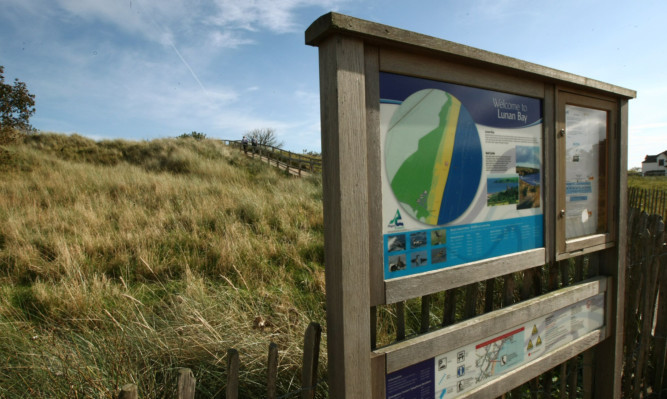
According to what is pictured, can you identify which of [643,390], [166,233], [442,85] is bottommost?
[643,390]

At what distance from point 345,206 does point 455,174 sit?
684mm

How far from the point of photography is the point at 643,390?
3.23 meters

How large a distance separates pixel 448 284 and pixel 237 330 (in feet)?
6.36

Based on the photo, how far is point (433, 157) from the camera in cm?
169

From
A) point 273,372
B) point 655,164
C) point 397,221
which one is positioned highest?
point 655,164

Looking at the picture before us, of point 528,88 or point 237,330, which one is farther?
point 237,330

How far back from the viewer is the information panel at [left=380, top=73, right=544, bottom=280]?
157cm

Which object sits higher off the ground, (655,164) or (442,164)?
(655,164)

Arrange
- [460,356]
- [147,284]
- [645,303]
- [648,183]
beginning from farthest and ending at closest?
[648,183]
[147,284]
[645,303]
[460,356]

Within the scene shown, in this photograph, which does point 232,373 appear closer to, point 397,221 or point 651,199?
point 397,221

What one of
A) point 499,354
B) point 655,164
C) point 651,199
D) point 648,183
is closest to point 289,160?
point 651,199

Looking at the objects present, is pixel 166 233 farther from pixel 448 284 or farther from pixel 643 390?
pixel 643 390

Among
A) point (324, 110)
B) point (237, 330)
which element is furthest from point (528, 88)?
point (237, 330)

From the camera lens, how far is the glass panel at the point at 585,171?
246cm
